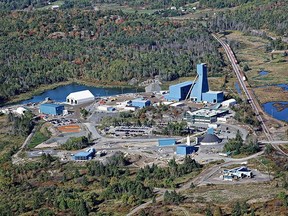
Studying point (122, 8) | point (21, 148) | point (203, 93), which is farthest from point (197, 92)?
point (122, 8)

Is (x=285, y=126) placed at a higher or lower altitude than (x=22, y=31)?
lower

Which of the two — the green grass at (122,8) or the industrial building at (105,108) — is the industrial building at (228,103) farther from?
the green grass at (122,8)

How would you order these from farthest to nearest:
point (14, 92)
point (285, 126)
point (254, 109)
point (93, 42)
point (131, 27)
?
point (131, 27) → point (93, 42) → point (14, 92) → point (254, 109) → point (285, 126)

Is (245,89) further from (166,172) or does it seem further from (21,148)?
(166,172)

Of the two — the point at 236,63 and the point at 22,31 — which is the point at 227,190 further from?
the point at 22,31

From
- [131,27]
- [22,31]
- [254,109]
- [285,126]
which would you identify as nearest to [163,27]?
[131,27]

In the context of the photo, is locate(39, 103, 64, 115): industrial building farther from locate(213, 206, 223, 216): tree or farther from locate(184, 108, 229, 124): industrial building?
locate(213, 206, 223, 216): tree

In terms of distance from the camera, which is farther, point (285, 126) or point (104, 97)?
point (104, 97)
